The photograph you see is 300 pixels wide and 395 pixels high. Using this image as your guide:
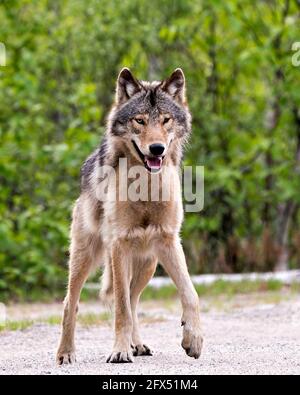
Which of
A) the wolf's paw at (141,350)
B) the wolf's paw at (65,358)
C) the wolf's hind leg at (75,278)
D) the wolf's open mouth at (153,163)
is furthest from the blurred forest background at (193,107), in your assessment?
the wolf's open mouth at (153,163)

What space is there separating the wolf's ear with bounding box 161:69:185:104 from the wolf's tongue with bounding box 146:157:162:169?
66 centimetres

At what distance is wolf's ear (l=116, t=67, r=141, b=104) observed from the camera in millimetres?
6562

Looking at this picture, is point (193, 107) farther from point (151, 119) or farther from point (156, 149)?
point (156, 149)

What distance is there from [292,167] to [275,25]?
244 cm

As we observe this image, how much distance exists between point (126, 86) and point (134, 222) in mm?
1098

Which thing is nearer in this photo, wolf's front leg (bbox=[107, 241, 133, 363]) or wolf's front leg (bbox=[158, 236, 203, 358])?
wolf's front leg (bbox=[158, 236, 203, 358])

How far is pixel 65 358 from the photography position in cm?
638

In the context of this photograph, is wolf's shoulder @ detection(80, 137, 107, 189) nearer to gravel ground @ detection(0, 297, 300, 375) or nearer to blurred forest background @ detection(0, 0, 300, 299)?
gravel ground @ detection(0, 297, 300, 375)

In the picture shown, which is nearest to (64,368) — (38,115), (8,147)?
(8,147)

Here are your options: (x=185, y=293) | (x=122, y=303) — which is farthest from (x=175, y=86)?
(x=122, y=303)

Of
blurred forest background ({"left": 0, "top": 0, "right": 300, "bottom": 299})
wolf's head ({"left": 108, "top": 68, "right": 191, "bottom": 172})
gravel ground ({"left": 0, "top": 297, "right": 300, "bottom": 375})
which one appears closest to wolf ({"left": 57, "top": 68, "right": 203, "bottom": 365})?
wolf's head ({"left": 108, "top": 68, "right": 191, "bottom": 172})

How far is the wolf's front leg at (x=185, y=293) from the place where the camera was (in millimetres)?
5891
